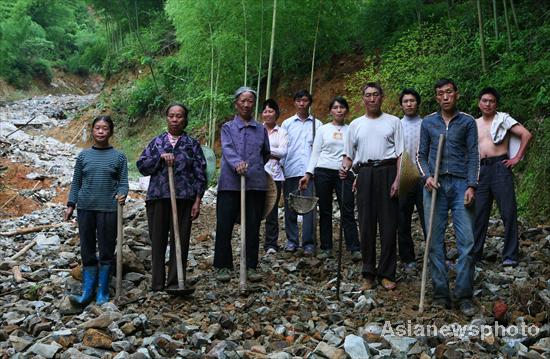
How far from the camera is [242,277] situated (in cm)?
477

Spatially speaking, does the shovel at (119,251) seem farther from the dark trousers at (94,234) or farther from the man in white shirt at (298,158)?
the man in white shirt at (298,158)

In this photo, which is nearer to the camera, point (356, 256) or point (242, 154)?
point (242, 154)

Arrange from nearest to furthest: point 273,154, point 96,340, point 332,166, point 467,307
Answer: point 96,340, point 467,307, point 332,166, point 273,154

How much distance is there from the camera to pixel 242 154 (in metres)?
5.07

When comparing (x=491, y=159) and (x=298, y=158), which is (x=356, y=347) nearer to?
(x=491, y=159)

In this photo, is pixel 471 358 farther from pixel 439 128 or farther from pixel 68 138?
pixel 68 138

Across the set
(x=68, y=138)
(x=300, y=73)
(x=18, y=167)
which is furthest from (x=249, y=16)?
(x=68, y=138)

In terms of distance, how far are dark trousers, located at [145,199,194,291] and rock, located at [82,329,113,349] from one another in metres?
1.09

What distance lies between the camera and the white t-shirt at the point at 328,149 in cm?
588

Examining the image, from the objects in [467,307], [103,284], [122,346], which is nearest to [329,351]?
[122,346]

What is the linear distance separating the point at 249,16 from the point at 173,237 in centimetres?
859

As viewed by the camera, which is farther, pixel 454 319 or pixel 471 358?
pixel 454 319

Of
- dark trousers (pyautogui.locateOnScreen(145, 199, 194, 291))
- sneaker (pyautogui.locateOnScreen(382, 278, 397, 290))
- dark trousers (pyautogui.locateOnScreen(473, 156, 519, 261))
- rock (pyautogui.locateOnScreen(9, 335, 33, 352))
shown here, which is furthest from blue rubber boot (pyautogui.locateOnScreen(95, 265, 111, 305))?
dark trousers (pyautogui.locateOnScreen(473, 156, 519, 261))

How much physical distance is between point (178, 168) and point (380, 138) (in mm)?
1804
